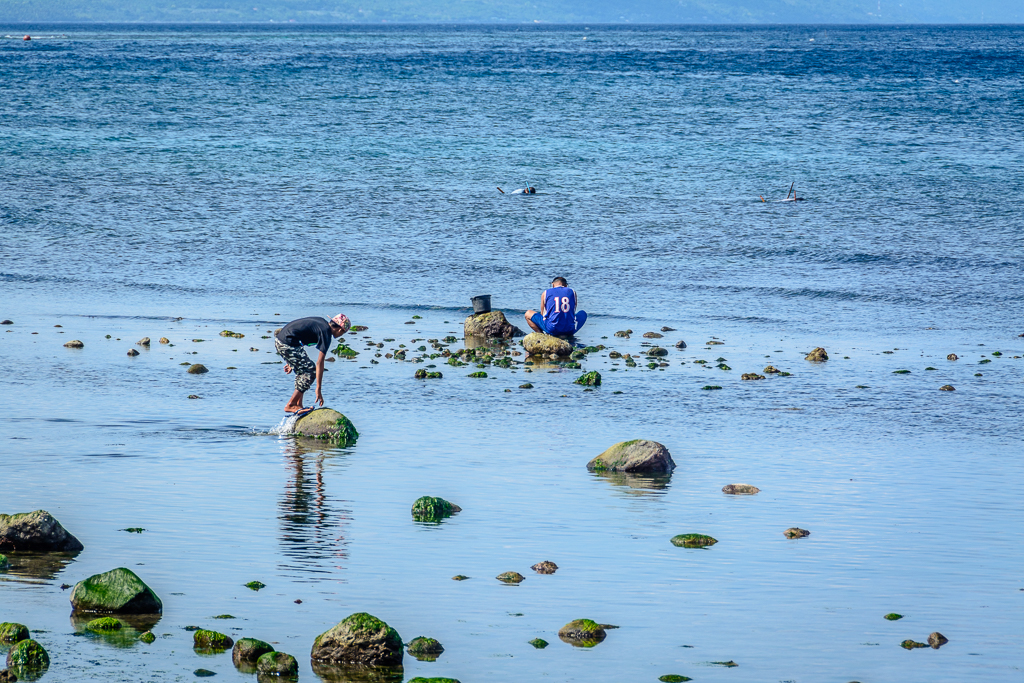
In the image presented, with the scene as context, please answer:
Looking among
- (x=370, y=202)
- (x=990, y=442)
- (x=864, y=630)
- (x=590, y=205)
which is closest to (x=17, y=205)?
(x=370, y=202)

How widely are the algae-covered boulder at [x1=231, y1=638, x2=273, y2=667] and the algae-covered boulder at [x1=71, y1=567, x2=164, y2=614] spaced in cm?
114

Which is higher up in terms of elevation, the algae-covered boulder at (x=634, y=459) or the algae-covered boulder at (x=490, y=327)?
the algae-covered boulder at (x=490, y=327)

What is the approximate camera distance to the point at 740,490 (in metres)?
12.1

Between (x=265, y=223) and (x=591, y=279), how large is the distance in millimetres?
11968

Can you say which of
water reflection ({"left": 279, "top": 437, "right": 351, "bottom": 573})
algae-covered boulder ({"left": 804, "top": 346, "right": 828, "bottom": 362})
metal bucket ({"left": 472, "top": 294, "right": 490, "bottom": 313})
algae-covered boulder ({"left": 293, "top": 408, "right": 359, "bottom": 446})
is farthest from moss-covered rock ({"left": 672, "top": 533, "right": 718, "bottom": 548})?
metal bucket ({"left": 472, "top": 294, "right": 490, "bottom": 313})

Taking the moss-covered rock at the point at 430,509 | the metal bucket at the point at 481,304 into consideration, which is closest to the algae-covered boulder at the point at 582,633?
the moss-covered rock at the point at 430,509

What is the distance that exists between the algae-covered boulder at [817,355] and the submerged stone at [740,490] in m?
7.89

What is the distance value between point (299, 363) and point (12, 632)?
755 cm

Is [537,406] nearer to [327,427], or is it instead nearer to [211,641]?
[327,427]

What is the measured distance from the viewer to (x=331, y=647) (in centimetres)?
793

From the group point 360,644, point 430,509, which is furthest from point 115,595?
point 430,509

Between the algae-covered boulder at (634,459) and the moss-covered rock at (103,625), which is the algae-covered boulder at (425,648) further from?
the algae-covered boulder at (634,459)

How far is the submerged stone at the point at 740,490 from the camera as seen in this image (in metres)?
12.0

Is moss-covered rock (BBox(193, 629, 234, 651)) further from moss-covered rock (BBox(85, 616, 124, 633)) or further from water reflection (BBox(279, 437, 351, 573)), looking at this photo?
water reflection (BBox(279, 437, 351, 573))
